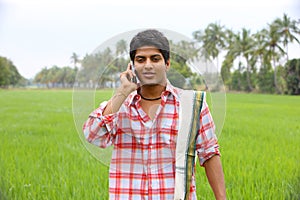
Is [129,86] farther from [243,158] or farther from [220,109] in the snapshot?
[243,158]

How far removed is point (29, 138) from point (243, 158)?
2.41 metres

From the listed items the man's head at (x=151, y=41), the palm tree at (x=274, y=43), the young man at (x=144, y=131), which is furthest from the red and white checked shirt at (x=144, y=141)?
the palm tree at (x=274, y=43)

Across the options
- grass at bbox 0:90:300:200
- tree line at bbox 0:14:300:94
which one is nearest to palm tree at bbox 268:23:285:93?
tree line at bbox 0:14:300:94

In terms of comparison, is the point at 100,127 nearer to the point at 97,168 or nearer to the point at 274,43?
the point at 97,168

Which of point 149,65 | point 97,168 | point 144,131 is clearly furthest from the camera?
A: point 97,168

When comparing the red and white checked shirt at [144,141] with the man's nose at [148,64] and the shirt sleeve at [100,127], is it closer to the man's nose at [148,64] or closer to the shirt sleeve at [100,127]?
the shirt sleeve at [100,127]

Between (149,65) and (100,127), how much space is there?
252 mm

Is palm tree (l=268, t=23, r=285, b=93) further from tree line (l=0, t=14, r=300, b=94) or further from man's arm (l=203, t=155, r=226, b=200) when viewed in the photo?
man's arm (l=203, t=155, r=226, b=200)

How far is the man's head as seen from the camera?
1.09 m

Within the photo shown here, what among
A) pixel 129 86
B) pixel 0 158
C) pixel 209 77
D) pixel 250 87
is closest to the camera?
pixel 129 86

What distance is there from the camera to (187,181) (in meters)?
1.17

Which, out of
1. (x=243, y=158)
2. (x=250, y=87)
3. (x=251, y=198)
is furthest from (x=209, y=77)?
(x=250, y=87)

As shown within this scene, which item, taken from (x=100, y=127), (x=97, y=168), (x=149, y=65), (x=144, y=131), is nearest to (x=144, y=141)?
(x=144, y=131)

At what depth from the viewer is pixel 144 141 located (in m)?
1.17
